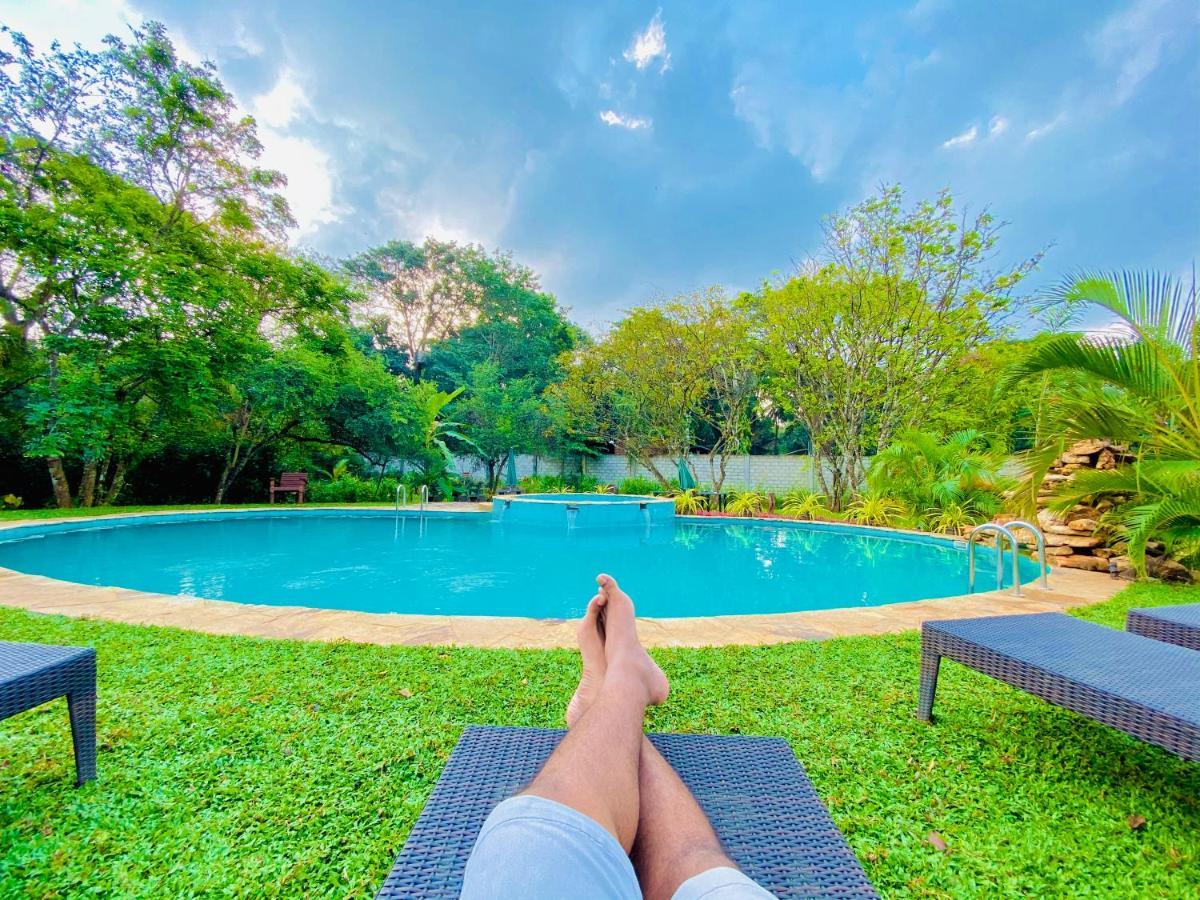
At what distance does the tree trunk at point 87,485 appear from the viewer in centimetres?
1080

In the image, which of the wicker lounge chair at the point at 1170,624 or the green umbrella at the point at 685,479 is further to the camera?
the green umbrella at the point at 685,479

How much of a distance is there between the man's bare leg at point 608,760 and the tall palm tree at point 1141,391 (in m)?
5.46

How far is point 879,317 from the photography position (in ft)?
35.4

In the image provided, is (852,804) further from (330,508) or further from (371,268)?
(371,268)

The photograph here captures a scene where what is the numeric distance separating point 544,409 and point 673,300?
5.17 m

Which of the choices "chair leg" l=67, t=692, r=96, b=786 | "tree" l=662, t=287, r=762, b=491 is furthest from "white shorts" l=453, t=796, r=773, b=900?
"tree" l=662, t=287, r=762, b=491

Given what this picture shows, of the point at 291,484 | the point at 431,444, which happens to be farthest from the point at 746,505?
the point at 291,484

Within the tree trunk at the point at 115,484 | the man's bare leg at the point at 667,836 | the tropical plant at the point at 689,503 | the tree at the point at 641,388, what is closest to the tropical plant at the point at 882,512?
the tropical plant at the point at 689,503

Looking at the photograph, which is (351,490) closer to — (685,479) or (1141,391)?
(685,479)

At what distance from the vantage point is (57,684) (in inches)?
58.8

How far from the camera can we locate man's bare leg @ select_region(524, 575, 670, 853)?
→ 35.7 inches

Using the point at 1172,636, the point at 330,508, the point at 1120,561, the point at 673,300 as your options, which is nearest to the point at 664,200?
the point at 673,300

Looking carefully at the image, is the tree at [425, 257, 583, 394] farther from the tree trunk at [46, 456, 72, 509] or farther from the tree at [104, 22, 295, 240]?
the tree trunk at [46, 456, 72, 509]

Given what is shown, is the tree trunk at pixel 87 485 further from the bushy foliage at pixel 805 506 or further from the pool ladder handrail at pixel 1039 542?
the pool ladder handrail at pixel 1039 542
